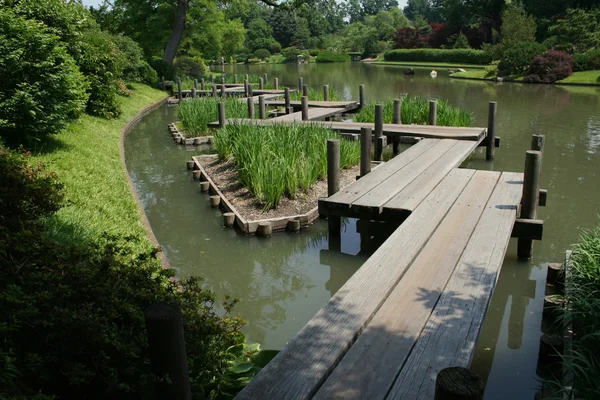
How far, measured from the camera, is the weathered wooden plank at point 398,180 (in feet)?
22.1

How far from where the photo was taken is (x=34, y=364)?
2.67 metres

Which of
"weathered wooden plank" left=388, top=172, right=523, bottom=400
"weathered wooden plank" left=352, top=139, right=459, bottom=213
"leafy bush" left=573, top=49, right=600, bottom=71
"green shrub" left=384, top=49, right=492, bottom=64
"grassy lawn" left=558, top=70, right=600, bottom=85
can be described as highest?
"green shrub" left=384, top=49, right=492, bottom=64

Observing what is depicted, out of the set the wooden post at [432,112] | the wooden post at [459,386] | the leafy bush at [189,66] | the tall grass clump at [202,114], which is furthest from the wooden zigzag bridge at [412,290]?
the leafy bush at [189,66]

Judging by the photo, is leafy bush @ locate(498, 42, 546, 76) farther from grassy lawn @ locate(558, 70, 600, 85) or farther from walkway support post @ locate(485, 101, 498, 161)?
walkway support post @ locate(485, 101, 498, 161)

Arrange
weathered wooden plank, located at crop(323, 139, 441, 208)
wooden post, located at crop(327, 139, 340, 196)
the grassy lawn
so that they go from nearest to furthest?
weathered wooden plank, located at crop(323, 139, 441, 208) → wooden post, located at crop(327, 139, 340, 196) → the grassy lawn

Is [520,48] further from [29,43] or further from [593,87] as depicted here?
[29,43]

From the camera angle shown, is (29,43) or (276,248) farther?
(29,43)

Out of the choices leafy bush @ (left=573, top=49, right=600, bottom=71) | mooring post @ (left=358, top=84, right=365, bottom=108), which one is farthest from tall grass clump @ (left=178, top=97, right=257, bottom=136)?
leafy bush @ (left=573, top=49, right=600, bottom=71)

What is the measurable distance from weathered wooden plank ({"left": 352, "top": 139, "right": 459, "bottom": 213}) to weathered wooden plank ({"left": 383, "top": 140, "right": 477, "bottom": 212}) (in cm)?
8

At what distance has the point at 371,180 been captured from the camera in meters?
7.89

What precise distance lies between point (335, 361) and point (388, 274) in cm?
143

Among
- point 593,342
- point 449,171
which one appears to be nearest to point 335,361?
point 593,342

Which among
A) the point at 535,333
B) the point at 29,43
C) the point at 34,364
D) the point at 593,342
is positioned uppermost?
the point at 29,43

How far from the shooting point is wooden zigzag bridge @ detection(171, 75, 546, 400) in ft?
10.0
